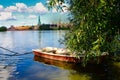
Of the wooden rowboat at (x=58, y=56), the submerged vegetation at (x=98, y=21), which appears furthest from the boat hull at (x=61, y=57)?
the submerged vegetation at (x=98, y=21)

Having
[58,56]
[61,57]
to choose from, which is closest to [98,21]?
[61,57]

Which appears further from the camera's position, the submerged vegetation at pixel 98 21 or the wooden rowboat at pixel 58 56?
the wooden rowboat at pixel 58 56

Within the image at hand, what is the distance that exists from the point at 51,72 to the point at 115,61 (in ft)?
30.2

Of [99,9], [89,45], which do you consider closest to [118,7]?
[99,9]

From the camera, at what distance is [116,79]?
2583 cm

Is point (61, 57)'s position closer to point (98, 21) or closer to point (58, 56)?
point (58, 56)

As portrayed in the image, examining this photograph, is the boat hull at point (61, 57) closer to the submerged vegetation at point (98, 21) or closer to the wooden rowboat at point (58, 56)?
the wooden rowboat at point (58, 56)

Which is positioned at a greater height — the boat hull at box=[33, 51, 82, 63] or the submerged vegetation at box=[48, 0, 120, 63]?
the submerged vegetation at box=[48, 0, 120, 63]

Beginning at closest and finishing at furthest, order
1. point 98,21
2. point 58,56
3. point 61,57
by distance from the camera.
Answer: point 98,21 → point 61,57 → point 58,56

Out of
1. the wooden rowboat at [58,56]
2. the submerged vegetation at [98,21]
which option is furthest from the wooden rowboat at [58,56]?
the submerged vegetation at [98,21]


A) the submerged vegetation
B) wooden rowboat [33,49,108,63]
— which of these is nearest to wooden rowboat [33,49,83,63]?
wooden rowboat [33,49,108,63]

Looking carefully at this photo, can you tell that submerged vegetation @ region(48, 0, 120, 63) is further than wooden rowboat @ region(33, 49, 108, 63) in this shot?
No

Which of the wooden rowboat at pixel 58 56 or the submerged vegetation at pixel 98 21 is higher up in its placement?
the submerged vegetation at pixel 98 21

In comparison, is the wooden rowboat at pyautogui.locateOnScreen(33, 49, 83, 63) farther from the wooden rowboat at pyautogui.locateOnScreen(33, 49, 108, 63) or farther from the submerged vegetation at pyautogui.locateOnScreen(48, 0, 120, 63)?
the submerged vegetation at pyautogui.locateOnScreen(48, 0, 120, 63)
